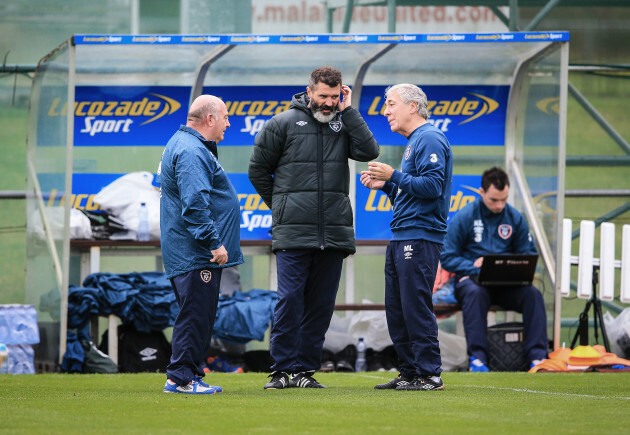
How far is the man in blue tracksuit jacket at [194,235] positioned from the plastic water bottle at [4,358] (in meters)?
3.03

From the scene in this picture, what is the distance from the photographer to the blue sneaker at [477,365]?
Result: 9.34m

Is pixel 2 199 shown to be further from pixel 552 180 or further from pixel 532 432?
pixel 532 432

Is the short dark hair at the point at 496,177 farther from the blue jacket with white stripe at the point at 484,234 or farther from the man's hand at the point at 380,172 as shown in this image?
the man's hand at the point at 380,172

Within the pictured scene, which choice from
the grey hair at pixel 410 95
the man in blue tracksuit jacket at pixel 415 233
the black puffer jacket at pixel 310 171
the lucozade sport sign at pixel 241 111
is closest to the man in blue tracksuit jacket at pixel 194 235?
the black puffer jacket at pixel 310 171

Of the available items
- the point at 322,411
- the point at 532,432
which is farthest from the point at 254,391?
the point at 532,432

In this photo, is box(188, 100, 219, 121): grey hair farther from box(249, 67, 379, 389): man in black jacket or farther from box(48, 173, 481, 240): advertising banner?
box(48, 173, 481, 240): advertising banner

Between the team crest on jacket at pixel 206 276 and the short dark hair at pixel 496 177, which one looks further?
the short dark hair at pixel 496 177

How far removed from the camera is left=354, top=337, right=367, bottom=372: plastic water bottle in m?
10.2

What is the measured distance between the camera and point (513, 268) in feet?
31.9

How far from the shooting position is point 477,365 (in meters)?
9.38

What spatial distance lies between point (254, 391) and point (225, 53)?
448 cm

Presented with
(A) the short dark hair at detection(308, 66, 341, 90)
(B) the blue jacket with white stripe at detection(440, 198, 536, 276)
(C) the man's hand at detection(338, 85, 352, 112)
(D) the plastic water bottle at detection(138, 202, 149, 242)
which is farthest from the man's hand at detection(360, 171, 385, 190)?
(D) the plastic water bottle at detection(138, 202, 149, 242)

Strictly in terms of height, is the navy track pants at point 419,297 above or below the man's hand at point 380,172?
below

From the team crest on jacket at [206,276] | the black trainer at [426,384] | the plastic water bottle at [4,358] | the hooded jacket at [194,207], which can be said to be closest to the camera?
the hooded jacket at [194,207]
